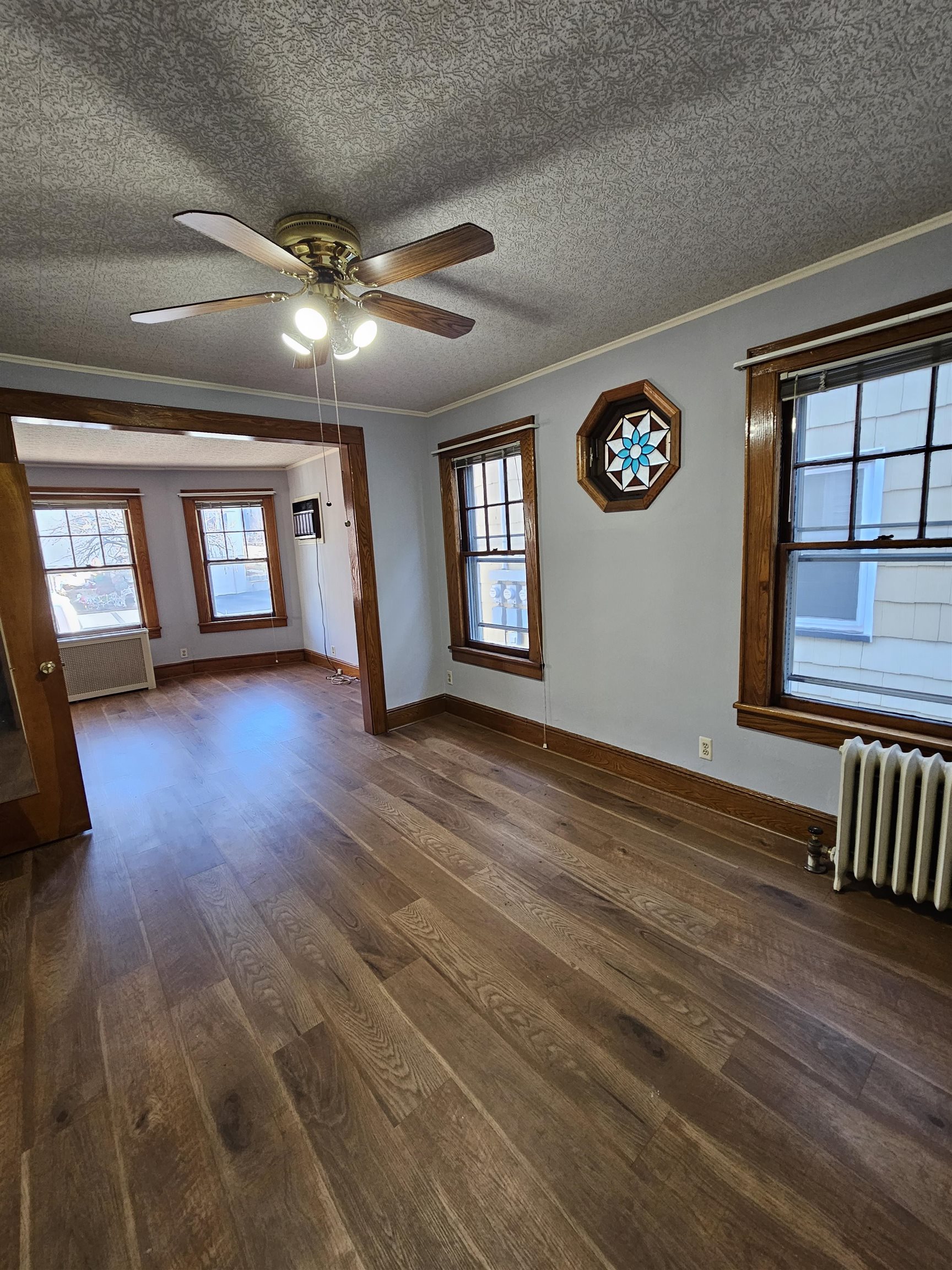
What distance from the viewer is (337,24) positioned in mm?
1018

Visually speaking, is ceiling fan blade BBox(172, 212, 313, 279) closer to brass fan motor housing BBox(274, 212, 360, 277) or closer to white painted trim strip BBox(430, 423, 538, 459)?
brass fan motor housing BBox(274, 212, 360, 277)

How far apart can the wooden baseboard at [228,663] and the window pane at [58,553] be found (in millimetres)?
1446

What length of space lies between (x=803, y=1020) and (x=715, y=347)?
2688 mm

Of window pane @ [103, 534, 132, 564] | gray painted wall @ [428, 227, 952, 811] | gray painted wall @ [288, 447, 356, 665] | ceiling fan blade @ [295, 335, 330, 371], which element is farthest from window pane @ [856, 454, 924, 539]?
window pane @ [103, 534, 132, 564]

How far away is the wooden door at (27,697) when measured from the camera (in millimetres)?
2594

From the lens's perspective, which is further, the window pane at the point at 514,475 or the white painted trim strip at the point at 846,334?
the window pane at the point at 514,475

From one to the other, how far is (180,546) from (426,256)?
5886 millimetres

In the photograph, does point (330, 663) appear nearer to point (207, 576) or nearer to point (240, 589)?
point (240, 589)

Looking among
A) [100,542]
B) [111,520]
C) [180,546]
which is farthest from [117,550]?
[180,546]

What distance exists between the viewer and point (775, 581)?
2375 mm

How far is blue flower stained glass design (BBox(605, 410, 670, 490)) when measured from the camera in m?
2.74

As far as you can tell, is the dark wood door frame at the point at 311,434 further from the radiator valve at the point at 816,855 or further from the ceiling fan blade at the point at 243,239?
the radiator valve at the point at 816,855

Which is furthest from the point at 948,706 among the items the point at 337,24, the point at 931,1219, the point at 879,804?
the point at 337,24

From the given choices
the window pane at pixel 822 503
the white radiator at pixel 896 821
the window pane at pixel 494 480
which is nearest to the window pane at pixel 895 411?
the window pane at pixel 822 503
